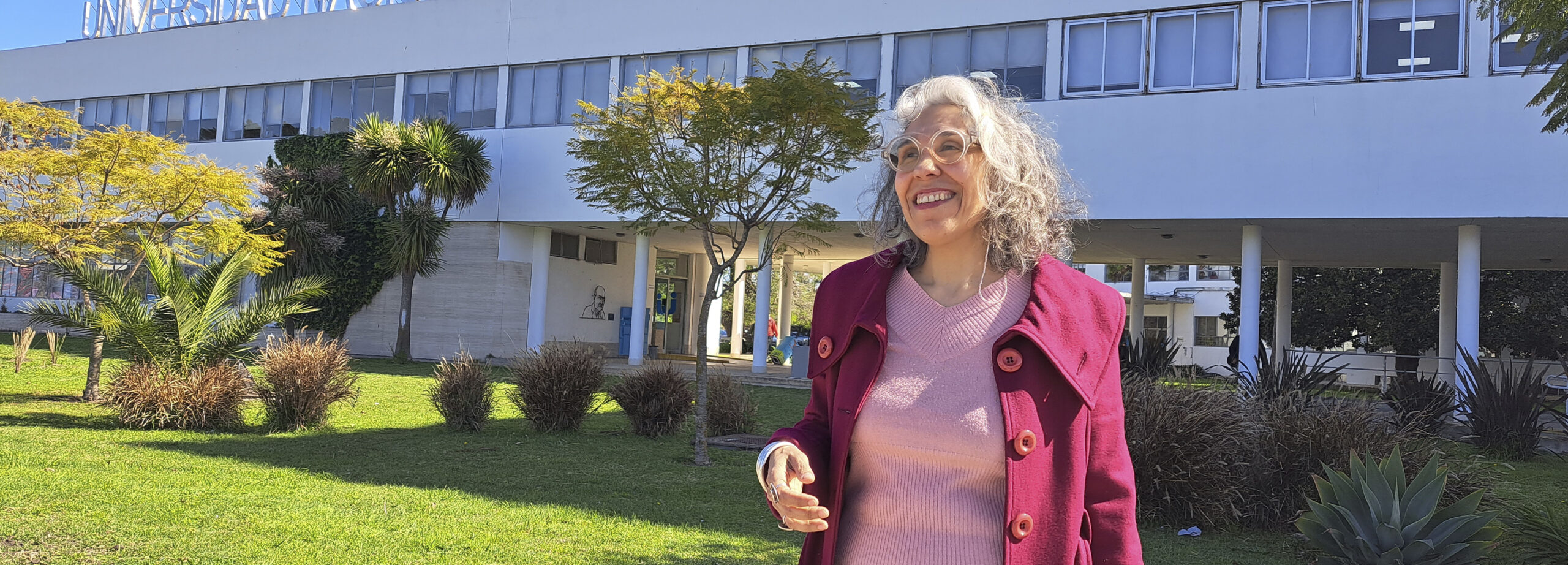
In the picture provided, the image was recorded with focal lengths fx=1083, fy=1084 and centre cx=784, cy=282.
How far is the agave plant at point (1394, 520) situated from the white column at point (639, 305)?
18.8m

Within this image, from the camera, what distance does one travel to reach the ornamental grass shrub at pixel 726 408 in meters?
11.5

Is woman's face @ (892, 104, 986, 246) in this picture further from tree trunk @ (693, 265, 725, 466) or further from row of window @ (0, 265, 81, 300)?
row of window @ (0, 265, 81, 300)

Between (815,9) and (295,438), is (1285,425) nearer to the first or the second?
(295,438)

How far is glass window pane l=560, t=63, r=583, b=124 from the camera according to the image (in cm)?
2262

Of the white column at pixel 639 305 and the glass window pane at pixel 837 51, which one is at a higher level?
the glass window pane at pixel 837 51

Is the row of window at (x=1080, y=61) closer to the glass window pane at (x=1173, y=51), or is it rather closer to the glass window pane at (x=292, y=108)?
the glass window pane at (x=1173, y=51)

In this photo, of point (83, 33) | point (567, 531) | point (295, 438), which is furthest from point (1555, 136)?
point (83, 33)

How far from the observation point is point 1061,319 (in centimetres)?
186

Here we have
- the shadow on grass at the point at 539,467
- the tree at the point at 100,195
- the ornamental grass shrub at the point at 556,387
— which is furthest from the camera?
the tree at the point at 100,195

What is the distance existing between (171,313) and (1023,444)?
1099cm

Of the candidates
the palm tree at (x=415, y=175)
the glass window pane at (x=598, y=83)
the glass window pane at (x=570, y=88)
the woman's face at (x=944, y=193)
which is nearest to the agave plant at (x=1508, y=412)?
the woman's face at (x=944, y=193)

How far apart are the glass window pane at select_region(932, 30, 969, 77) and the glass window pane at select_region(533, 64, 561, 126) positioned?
8269 millimetres

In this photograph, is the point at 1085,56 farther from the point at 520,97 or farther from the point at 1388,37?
the point at 520,97

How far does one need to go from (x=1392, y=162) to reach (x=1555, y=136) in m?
1.97
